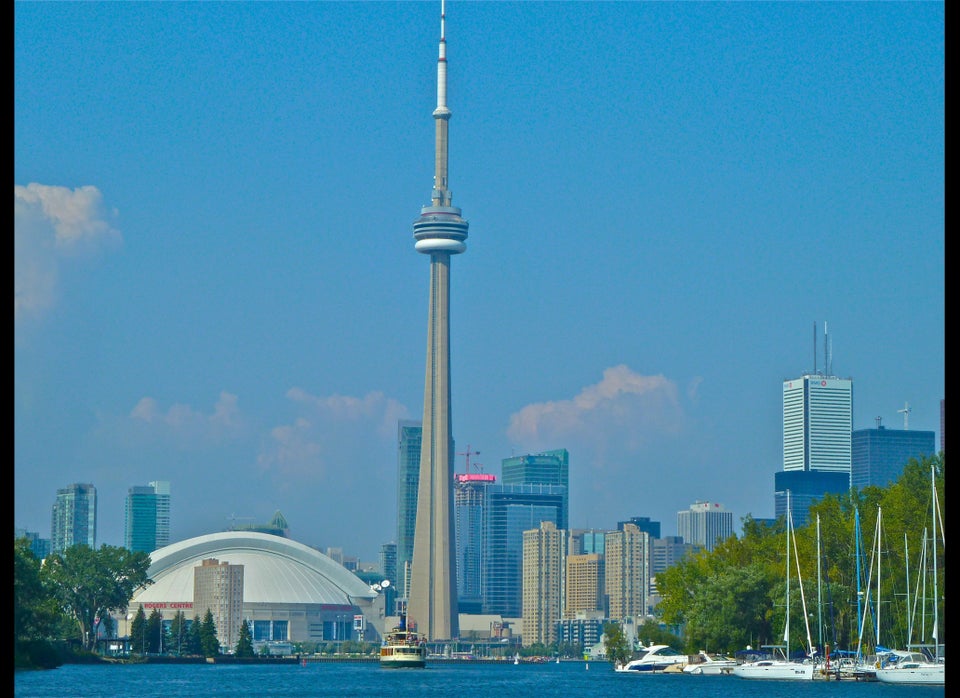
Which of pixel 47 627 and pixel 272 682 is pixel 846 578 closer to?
pixel 272 682

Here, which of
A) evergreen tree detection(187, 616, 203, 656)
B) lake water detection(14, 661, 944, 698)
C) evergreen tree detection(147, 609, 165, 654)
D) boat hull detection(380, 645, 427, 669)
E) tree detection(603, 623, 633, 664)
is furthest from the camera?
evergreen tree detection(147, 609, 165, 654)

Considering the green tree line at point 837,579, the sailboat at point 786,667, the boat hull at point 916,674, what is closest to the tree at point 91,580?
the green tree line at point 837,579

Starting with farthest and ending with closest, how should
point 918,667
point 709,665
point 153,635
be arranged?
point 153,635 → point 709,665 → point 918,667

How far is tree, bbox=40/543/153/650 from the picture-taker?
450ft

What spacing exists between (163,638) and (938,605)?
106269mm

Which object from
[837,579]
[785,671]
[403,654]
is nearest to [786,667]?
[785,671]

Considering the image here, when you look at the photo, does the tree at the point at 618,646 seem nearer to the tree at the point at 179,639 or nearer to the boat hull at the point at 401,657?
the boat hull at the point at 401,657

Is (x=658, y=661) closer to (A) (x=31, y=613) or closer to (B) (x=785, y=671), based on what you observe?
(B) (x=785, y=671)

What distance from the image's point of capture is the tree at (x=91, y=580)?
137 metres

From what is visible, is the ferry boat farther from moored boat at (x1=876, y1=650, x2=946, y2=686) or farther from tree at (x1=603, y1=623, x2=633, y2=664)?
moored boat at (x1=876, y1=650, x2=946, y2=686)

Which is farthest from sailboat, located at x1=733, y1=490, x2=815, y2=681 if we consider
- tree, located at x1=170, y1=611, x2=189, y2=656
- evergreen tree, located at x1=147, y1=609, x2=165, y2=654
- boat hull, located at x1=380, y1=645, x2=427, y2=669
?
evergreen tree, located at x1=147, y1=609, x2=165, y2=654

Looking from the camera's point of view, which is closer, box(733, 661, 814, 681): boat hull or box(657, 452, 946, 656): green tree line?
box(657, 452, 946, 656): green tree line

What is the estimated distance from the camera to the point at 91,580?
451 ft
